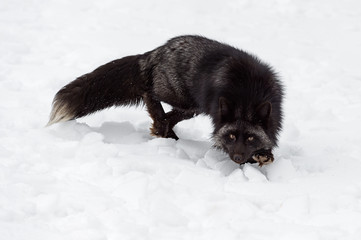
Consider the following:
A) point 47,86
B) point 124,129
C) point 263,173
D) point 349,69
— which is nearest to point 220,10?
point 349,69

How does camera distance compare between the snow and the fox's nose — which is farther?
the fox's nose

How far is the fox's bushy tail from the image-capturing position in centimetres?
744

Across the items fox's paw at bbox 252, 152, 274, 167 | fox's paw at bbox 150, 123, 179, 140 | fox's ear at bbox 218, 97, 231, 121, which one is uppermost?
fox's ear at bbox 218, 97, 231, 121

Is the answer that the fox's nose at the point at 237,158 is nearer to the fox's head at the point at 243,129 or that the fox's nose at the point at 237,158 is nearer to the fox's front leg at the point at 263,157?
the fox's head at the point at 243,129

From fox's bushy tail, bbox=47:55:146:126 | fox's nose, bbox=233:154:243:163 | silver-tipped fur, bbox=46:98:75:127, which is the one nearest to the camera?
fox's nose, bbox=233:154:243:163

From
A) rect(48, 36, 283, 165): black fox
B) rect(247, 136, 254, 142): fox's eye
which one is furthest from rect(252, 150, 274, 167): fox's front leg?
rect(247, 136, 254, 142): fox's eye

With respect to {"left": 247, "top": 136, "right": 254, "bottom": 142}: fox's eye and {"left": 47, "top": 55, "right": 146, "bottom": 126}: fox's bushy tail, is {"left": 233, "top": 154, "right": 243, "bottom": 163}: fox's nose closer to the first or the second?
{"left": 247, "top": 136, "right": 254, "bottom": 142}: fox's eye

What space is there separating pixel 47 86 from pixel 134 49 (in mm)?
2996

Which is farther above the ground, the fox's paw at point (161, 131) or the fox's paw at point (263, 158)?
the fox's paw at point (263, 158)

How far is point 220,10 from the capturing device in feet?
47.5

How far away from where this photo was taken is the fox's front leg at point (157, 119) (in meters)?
7.68

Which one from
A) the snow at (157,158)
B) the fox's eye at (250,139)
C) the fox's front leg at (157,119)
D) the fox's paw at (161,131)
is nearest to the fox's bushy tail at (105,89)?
the fox's front leg at (157,119)

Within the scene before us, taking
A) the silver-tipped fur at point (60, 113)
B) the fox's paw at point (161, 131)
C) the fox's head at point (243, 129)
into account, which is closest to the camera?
the fox's head at point (243, 129)

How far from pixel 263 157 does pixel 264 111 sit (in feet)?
1.94
